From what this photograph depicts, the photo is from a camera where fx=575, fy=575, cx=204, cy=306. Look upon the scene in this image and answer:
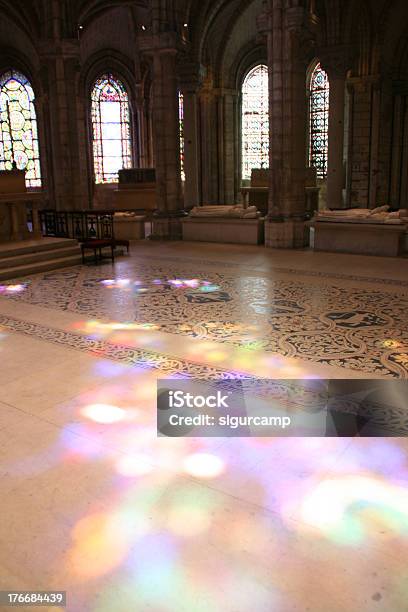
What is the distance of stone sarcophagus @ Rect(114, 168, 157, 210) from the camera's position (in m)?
21.2

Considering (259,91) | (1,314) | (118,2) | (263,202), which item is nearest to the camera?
(1,314)

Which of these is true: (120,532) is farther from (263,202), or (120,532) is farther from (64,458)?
(263,202)

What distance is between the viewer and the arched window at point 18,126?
2436cm

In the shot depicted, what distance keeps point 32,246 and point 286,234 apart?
5.35m

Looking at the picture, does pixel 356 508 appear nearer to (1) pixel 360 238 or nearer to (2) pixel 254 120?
(1) pixel 360 238

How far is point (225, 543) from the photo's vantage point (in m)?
2.82

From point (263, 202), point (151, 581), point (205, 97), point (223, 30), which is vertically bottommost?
Answer: point (151, 581)

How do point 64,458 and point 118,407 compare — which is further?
point 118,407

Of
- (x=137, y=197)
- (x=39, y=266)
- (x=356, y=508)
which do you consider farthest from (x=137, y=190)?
(x=356, y=508)

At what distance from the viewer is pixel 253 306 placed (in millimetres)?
7441

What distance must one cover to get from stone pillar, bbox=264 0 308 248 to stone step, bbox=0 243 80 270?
4291mm

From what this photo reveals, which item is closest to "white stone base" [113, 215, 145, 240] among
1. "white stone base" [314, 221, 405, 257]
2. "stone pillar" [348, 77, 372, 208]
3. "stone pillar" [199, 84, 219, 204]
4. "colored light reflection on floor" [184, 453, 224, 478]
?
"white stone base" [314, 221, 405, 257]

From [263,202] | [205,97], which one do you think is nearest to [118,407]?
[263,202]

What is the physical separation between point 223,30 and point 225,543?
21.2 m
